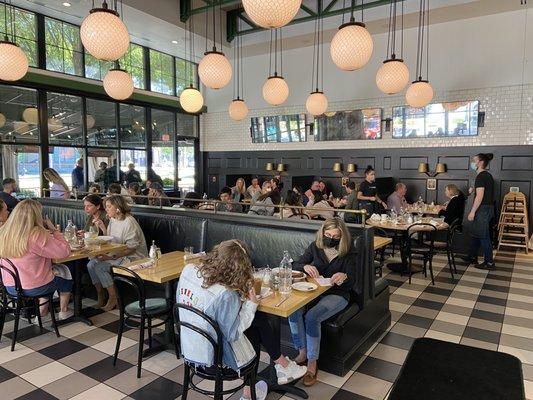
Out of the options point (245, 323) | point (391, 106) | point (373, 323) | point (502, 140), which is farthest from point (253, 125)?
point (245, 323)

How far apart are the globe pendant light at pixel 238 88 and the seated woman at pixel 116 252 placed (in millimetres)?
3979

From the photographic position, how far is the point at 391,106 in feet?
29.9

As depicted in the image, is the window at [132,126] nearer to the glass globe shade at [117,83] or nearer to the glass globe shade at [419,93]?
the glass globe shade at [117,83]

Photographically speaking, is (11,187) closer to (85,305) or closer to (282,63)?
(85,305)

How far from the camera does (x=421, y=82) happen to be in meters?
6.42

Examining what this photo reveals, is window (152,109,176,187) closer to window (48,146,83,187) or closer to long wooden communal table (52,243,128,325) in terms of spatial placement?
window (48,146,83,187)

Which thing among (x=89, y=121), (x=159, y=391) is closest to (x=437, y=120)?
(x=159, y=391)

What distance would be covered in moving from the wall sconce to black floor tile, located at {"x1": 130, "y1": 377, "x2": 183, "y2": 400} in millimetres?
7239

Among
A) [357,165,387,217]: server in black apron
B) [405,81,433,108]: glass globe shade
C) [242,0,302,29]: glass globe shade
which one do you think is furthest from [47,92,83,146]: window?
[242,0,302,29]: glass globe shade

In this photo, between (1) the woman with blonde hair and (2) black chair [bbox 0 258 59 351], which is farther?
(1) the woman with blonde hair

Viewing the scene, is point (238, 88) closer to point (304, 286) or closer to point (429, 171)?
point (429, 171)

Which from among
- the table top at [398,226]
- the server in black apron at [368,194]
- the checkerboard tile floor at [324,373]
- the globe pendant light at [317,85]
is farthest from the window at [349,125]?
the checkerboard tile floor at [324,373]

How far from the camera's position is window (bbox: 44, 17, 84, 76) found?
851cm

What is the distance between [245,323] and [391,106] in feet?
26.7
